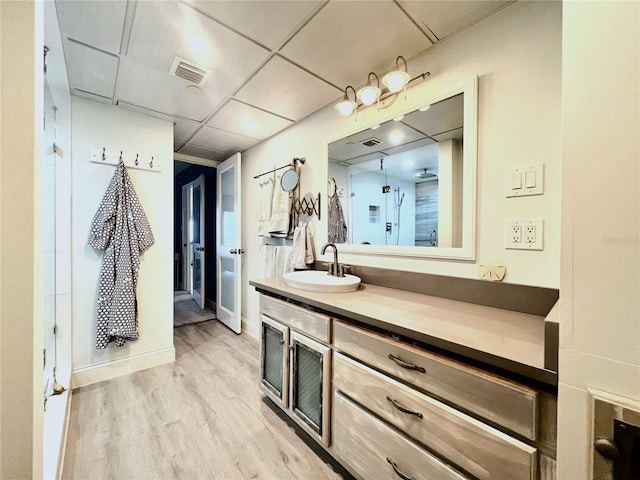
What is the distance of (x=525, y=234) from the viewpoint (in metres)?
1.12

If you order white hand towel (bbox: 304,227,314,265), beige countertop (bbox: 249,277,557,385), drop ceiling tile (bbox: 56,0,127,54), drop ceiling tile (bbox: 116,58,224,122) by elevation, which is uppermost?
drop ceiling tile (bbox: 116,58,224,122)

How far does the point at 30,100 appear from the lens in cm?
60

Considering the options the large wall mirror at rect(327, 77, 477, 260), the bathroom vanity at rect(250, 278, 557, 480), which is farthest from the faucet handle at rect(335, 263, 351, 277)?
the bathroom vanity at rect(250, 278, 557, 480)

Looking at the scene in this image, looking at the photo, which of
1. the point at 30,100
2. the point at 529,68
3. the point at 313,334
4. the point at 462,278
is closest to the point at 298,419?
the point at 313,334

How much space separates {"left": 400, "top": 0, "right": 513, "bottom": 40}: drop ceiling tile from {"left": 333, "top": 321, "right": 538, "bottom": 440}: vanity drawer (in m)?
1.46

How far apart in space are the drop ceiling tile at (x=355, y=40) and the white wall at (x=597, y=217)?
873 millimetres

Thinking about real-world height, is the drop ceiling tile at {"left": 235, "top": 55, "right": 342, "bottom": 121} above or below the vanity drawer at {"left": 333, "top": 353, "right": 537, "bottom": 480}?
above

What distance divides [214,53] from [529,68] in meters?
1.56

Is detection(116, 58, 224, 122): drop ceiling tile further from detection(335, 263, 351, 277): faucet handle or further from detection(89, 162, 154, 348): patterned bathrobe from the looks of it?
detection(335, 263, 351, 277): faucet handle

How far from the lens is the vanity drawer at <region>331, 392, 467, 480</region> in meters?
0.89

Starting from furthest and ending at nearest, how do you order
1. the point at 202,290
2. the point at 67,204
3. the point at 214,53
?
the point at 202,290
the point at 67,204
the point at 214,53

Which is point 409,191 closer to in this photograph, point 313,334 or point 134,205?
point 313,334

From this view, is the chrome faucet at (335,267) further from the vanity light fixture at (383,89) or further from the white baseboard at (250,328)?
the white baseboard at (250,328)

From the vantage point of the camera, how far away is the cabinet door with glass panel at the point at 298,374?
4.20ft
